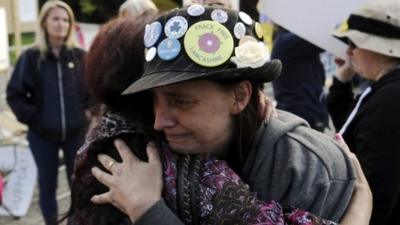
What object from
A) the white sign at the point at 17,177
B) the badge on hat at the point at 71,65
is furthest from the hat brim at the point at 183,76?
the white sign at the point at 17,177

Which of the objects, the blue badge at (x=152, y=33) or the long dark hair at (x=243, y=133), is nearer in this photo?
the blue badge at (x=152, y=33)

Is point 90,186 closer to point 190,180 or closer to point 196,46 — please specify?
point 190,180

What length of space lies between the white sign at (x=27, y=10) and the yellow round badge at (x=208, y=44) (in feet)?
22.1

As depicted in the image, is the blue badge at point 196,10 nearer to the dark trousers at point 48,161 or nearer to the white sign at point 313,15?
the white sign at point 313,15

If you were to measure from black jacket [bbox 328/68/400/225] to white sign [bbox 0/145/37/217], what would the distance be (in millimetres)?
3299

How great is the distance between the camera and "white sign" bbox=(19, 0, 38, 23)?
759cm

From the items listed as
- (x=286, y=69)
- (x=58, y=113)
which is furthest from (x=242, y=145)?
(x=58, y=113)

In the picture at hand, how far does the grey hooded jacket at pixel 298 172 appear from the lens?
133 cm

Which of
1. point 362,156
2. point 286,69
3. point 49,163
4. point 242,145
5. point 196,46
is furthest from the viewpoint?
point 49,163

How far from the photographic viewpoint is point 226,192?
1.24 metres

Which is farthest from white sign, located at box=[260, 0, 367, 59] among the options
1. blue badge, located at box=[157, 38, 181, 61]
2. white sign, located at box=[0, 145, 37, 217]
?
white sign, located at box=[0, 145, 37, 217]

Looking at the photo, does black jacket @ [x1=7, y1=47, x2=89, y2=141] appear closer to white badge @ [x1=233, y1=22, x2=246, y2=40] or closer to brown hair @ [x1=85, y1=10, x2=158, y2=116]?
brown hair @ [x1=85, y1=10, x2=158, y2=116]

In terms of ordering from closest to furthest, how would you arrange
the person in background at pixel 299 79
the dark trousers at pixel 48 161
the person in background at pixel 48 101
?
the person in background at pixel 299 79 → the person in background at pixel 48 101 → the dark trousers at pixel 48 161

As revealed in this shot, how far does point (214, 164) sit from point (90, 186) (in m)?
0.32
